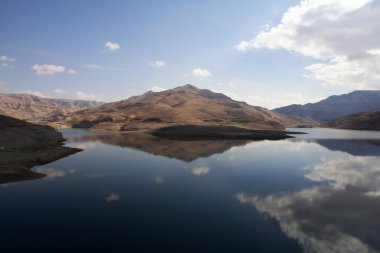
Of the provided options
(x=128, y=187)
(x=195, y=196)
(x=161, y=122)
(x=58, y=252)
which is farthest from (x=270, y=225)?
(x=161, y=122)

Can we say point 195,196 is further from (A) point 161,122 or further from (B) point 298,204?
(A) point 161,122

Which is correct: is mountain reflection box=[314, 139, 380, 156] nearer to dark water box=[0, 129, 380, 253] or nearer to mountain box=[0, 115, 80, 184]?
dark water box=[0, 129, 380, 253]

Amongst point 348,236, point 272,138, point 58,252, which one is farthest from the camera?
point 272,138

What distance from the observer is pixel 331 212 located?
2772 cm

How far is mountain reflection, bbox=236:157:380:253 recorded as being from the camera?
827 inches

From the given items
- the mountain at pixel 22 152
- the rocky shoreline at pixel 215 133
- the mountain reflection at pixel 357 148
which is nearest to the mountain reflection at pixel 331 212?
the mountain at pixel 22 152

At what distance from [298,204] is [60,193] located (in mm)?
25497

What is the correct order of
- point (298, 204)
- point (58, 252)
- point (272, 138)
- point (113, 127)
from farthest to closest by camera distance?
point (113, 127) → point (272, 138) → point (298, 204) → point (58, 252)

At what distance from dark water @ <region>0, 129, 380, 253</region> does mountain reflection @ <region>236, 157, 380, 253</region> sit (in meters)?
0.09

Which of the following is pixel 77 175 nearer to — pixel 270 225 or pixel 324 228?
pixel 270 225

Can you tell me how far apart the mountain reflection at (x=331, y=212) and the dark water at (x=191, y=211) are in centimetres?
9

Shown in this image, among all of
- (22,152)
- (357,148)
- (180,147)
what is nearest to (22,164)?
(22,152)

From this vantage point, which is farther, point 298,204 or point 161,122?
point 161,122

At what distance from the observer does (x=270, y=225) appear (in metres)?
23.6
